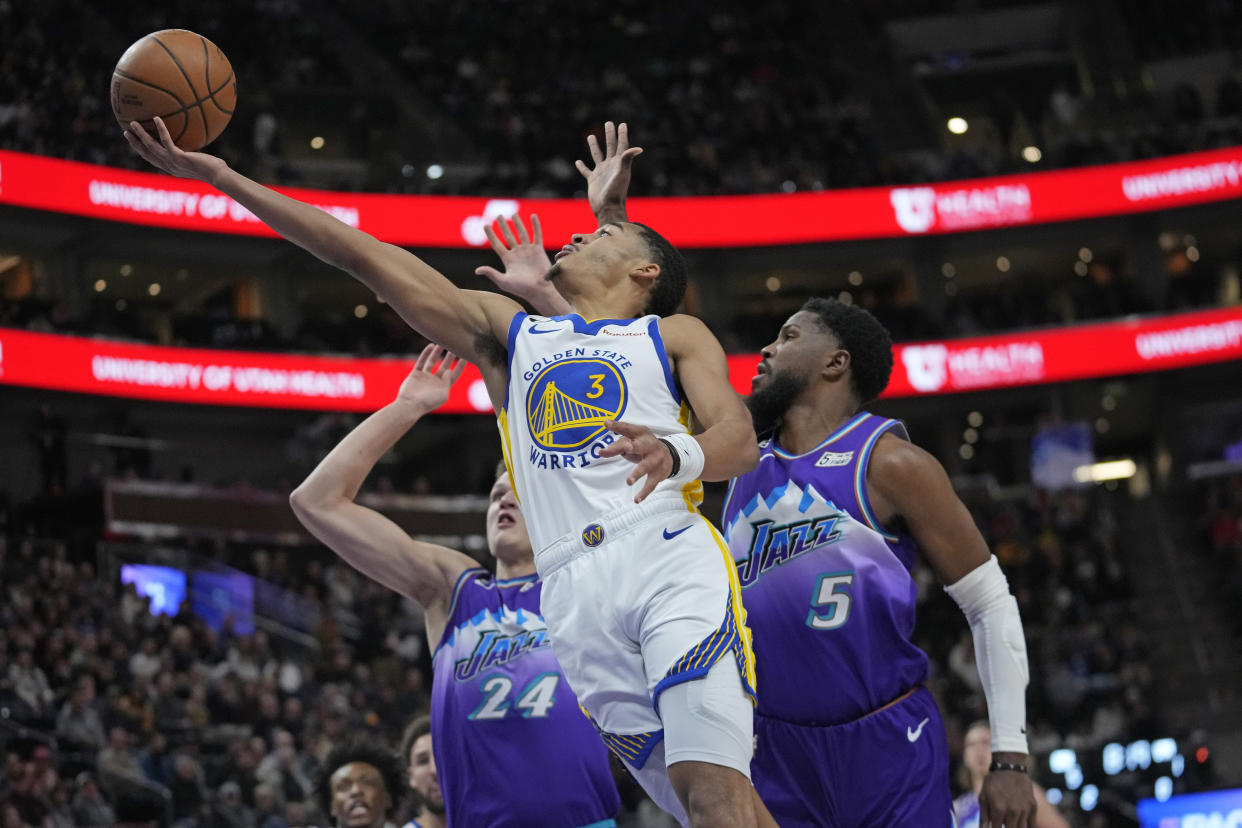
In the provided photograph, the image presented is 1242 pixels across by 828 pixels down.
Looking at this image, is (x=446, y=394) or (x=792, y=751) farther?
(x=446, y=394)

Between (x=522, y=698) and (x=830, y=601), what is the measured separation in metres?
1.29

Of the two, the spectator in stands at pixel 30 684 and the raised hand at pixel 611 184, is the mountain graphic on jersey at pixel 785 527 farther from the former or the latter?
the spectator in stands at pixel 30 684

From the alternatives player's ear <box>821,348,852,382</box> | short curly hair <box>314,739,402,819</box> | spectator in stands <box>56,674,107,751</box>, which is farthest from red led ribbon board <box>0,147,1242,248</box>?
player's ear <box>821,348,852,382</box>

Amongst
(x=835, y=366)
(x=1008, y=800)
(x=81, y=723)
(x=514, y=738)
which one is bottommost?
(x=81, y=723)

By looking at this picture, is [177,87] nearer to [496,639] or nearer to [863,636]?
[496,639]

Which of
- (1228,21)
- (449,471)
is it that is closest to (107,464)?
(449,471)

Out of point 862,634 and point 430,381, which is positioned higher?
point 430,381

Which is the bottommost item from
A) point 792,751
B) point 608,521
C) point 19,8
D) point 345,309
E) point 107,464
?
point 792,751

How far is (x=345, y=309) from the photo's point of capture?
27875 millimetres

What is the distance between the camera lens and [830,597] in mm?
4250

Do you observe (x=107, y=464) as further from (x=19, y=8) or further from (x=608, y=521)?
(x=608, y=521)

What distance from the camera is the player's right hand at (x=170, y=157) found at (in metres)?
3.97

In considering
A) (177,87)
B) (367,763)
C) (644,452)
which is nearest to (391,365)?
(367,763)

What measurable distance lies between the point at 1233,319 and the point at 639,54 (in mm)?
12876
